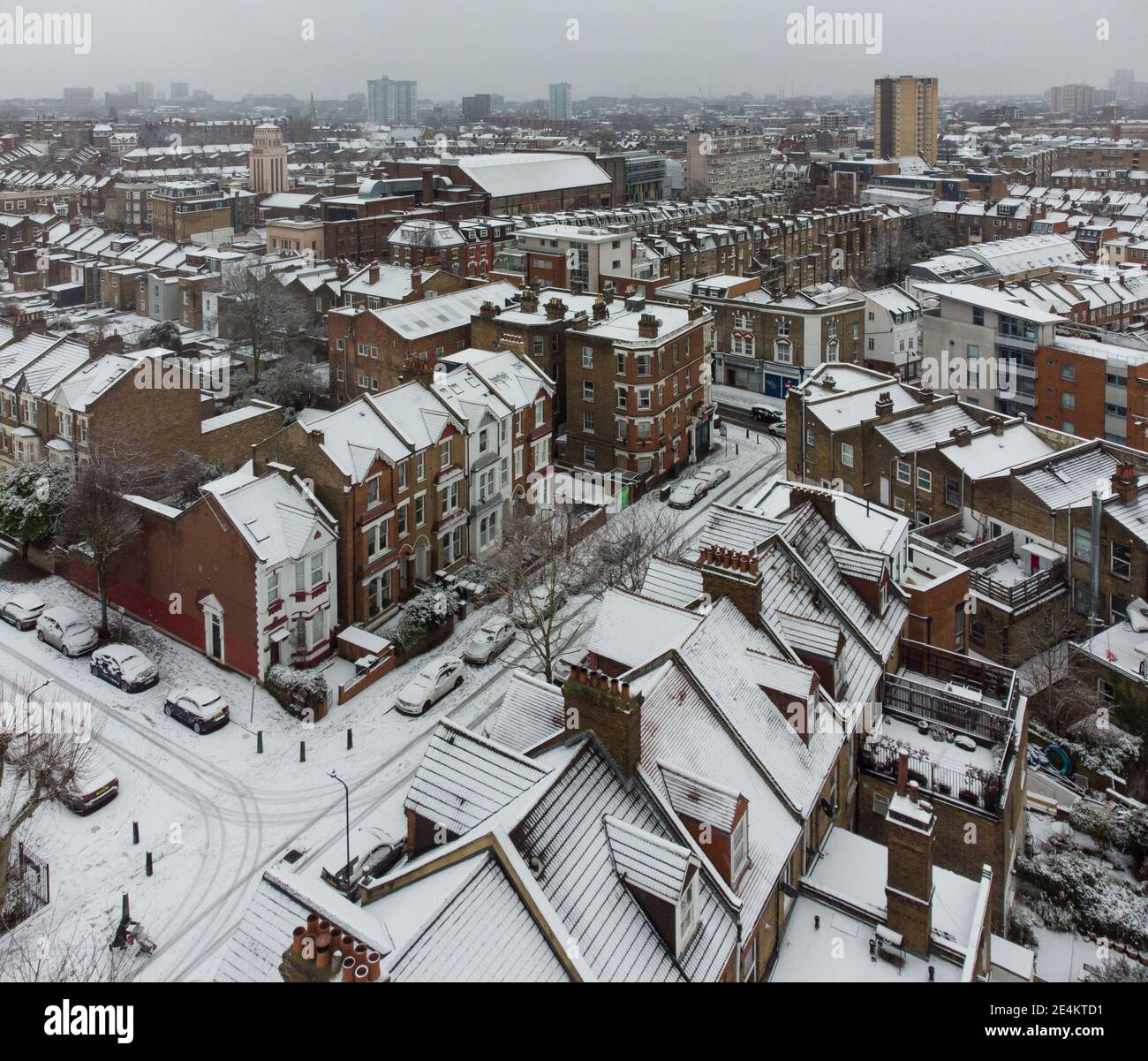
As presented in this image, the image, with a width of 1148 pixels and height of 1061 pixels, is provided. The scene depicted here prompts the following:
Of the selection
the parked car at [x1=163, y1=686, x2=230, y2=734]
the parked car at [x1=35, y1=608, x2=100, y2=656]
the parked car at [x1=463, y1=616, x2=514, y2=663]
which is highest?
the parked car at [x1=35, y1=608, x2=100, y2=656]

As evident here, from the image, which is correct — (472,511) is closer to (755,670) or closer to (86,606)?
(86,606)

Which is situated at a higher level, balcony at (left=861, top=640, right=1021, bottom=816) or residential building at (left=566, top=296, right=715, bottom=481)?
residential building at (left=566, top=296, right=715, bottom=481)

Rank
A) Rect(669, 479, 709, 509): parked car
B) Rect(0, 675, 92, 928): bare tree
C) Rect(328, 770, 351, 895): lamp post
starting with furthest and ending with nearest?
Rect(669, 479, 709, 509): parked car < Rect(328, 770, 351, 895): lamp post < Rect(0, 675, 92, 928): bare tree

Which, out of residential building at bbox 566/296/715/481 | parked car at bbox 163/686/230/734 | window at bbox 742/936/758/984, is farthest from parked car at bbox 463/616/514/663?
window at bbox 742/936/758/984

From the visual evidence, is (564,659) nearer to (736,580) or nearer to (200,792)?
(736,580)

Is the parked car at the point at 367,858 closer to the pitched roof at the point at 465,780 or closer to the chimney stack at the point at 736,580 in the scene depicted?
the pitched roof at the point at 465,780

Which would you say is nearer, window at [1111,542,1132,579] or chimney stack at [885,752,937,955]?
chimney stack at [885,752,937,955]

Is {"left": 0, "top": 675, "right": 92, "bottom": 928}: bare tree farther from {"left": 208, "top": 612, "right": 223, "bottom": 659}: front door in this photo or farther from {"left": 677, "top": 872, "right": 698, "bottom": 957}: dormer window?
{"left": 677, "top": 872, "right": 698, "bottom": 957}: dormer window
